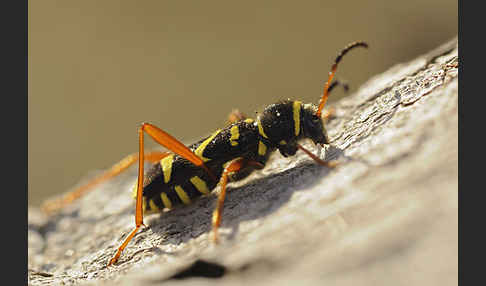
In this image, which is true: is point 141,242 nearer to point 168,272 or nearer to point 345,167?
point 168,272

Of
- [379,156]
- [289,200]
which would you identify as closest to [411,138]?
[379,156]

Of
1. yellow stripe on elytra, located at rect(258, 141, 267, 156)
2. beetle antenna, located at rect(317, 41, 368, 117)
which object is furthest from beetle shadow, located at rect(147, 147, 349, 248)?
beetle antenna, located at rect(317, 41, 368, 117)

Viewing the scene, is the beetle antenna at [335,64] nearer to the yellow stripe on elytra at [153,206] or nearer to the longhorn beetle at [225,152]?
the longhorn beetle at [225,152]

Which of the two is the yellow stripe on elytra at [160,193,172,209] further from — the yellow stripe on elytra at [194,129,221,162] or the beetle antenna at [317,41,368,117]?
the beetle antenna at [317,41,368,117]

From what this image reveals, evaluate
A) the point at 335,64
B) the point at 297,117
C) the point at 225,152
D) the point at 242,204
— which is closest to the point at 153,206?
the point at 225,152

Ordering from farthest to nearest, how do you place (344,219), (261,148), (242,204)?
(261,148) → (242,204) → (344,219)

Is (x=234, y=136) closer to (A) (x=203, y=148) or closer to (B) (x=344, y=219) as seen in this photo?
(A) (x=203, y=148)
